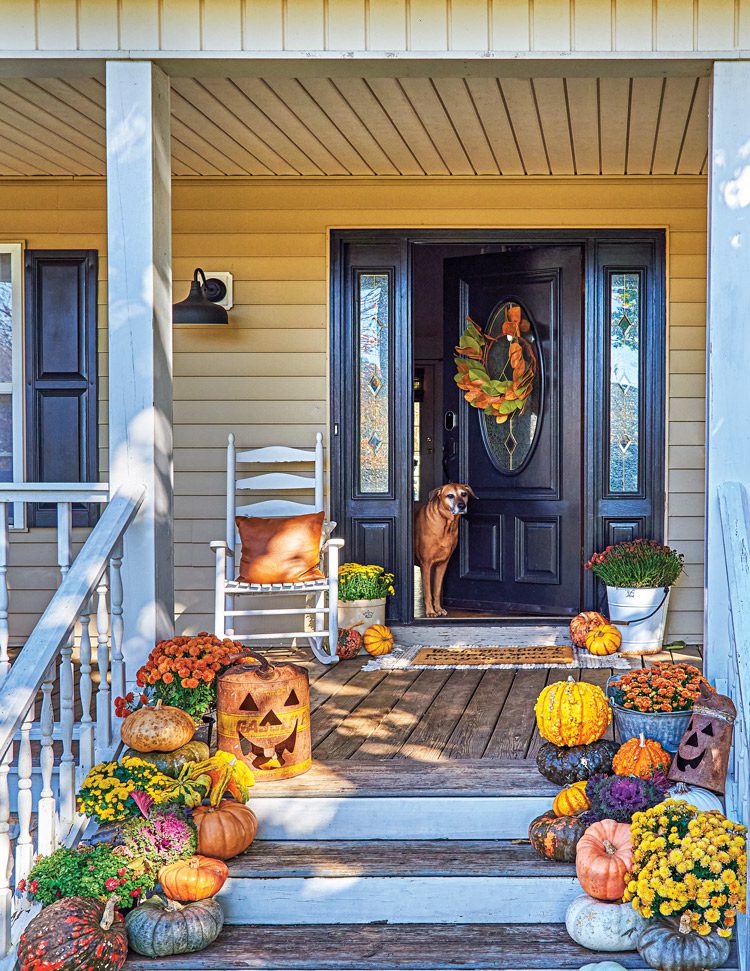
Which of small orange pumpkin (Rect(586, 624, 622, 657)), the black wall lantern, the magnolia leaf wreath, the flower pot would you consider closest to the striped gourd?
the flower pot

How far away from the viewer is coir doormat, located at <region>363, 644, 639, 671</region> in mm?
4738

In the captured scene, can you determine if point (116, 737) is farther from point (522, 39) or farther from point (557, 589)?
point (557, 589)

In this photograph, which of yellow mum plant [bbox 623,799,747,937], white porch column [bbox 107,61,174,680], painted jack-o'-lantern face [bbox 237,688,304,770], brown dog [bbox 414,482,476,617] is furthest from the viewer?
brown dog [bbox 414,482,476,617]

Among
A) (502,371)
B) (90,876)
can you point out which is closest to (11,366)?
(502,371)

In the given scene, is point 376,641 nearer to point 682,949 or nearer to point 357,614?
point 357,614

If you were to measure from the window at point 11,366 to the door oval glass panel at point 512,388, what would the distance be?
8.23 ft

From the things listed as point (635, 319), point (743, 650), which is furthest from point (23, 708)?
point (635, 319)

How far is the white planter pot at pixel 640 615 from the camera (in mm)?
5051

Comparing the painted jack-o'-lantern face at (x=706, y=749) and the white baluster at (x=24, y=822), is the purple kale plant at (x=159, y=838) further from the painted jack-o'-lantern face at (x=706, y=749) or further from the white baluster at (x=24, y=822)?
the painted jack-o'-lantern face at (x=706, y=749)

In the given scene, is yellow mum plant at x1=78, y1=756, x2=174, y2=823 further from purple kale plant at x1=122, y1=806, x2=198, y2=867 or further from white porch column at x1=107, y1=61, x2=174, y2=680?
white porch column at x1=107, y1=61, x2=174, y2=680

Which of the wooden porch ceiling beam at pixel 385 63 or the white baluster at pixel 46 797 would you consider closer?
the white baluster at pixel 46 797

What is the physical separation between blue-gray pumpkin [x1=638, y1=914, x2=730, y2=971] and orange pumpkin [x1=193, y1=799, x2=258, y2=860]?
3.44 feet

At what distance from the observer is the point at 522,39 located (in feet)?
10.7

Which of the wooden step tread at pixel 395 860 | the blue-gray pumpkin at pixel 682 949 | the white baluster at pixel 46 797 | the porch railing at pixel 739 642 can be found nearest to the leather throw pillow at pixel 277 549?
the wooden step tread at pixel 395 860
